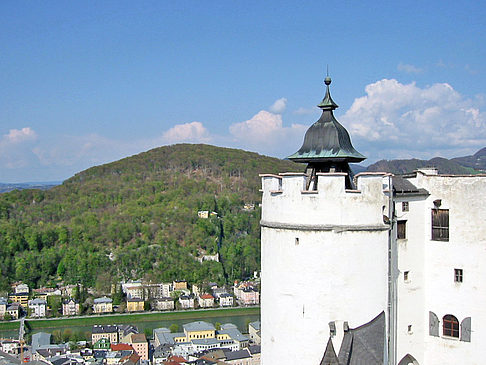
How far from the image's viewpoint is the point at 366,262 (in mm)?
8320

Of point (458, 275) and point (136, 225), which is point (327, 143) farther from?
point (136, 225)

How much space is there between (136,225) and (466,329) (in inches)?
4470

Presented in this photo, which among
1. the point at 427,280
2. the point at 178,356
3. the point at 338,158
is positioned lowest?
the point at 178,356

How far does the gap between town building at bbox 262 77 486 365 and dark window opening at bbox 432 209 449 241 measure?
0.7 inches

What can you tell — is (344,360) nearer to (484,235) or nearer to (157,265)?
(484,235)

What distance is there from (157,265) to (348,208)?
9699 cm

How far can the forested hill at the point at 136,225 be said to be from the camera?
98.8 m

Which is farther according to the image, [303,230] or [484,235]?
[484,235]

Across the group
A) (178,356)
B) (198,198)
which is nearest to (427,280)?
(178,356)

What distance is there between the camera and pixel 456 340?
33.0ft

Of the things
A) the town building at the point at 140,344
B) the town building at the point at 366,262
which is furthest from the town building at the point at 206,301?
the town building at the point at 366,262

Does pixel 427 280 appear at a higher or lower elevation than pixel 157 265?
higher

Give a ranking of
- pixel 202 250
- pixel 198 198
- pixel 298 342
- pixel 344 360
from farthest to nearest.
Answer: pixel 198 198
pixel 202 250
pixel 298 342
pixel 344 360

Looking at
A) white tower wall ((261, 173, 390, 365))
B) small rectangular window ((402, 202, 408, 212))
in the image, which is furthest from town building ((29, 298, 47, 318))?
small rectangular window ((402, 202, 408, 212))
